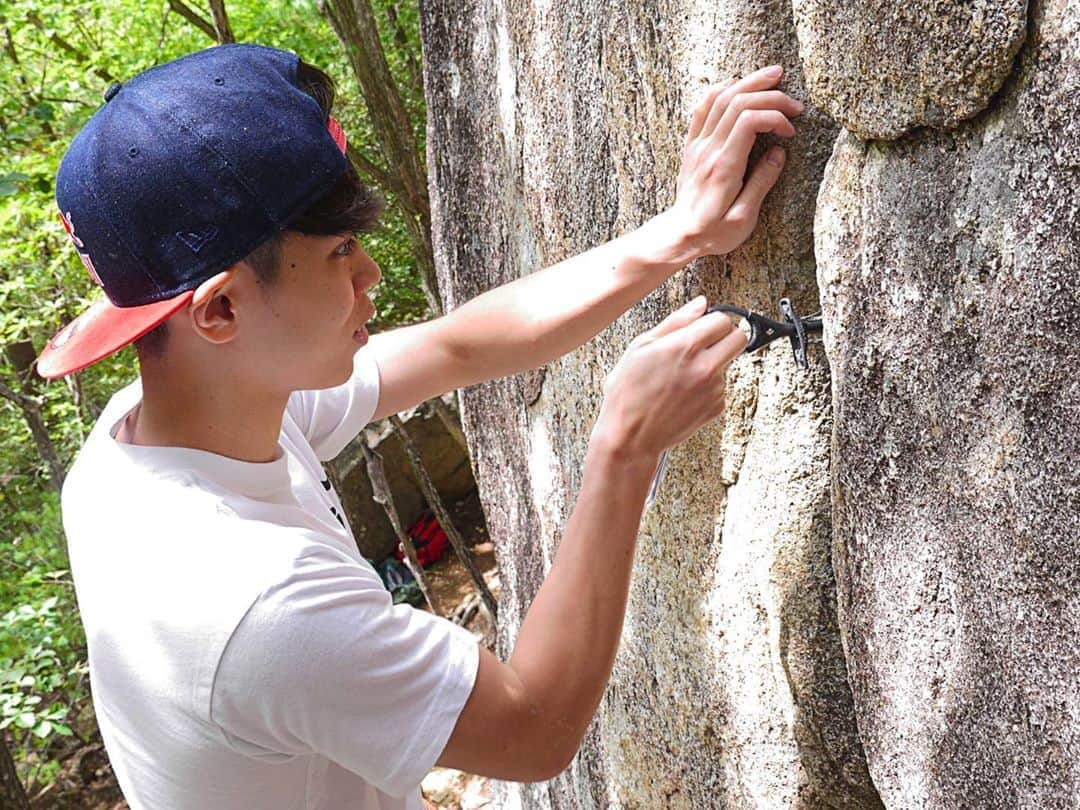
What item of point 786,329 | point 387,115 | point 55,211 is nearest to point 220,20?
point 387,115

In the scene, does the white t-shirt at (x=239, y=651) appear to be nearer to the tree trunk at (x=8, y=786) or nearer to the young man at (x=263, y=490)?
the young man at (x=263, y=490)

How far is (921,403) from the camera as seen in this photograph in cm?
191

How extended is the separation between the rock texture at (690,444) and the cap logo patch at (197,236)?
1149 millimetres

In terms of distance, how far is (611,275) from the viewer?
8.37 ft

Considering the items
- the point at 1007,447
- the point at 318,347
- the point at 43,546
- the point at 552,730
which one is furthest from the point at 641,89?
the point at 43,546

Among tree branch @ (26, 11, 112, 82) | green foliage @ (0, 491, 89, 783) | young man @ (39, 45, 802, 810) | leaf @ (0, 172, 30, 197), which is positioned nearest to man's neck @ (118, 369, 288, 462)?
young man @ (39, 45, 802, 810)

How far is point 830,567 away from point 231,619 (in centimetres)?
131

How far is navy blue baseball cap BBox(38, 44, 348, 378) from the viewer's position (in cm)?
187

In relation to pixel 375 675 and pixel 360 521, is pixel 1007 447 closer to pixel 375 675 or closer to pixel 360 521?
pixel 375 675

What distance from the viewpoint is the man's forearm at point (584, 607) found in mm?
1944

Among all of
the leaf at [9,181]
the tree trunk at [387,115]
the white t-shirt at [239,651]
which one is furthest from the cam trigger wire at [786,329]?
the tree trunk at [387,115]

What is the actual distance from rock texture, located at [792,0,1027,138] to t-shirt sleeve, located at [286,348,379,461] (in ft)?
4.92

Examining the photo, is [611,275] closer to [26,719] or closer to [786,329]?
[786,329]

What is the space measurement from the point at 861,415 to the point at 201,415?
4.36 ft
